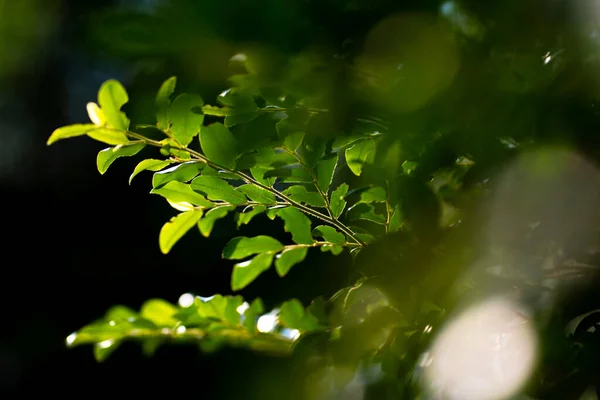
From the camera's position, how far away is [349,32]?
12.9 inches

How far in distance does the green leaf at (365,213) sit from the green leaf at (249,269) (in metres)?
0.13

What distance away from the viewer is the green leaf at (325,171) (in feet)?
1.77

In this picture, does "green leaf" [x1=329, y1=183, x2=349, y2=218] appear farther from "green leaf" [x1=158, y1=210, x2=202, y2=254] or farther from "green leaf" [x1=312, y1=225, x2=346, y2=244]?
"green leaf" [x1=158, y1=210, x2=202, y2=254]

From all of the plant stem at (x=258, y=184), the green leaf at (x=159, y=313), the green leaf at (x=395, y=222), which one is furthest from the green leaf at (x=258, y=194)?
the green leaf at (x=159, y=313)

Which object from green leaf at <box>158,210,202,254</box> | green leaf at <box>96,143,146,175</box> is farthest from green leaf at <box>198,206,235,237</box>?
green leaf at <box>96,143,146,175</box>

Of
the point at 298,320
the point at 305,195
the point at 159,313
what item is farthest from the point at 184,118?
the point at 159,313

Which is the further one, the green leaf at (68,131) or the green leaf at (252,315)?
the green leaf at (252,315)

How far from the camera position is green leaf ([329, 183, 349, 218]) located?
57 cm

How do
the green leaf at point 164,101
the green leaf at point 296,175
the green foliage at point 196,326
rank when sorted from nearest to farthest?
1. the green leaf at point 164,101
2. the green leaf at point 296,175
3. the green foliage at point 196,326

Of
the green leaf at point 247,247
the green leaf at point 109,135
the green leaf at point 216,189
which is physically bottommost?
the green leaf at point 247,247

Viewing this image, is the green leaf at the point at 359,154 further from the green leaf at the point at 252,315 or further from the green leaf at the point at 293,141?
the green leaf at the point at 252,315

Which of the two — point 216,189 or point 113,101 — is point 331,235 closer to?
point 216,189

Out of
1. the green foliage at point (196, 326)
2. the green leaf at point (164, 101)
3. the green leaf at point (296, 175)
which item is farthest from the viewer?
the green foliage at point (196, 326)

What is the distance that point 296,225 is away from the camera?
59cm
